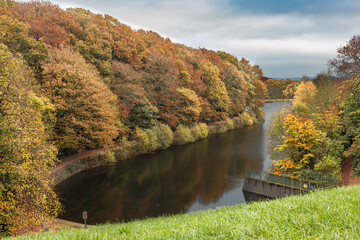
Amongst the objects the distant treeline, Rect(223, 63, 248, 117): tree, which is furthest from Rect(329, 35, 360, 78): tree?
Rect(223, 63, 248, 117): tree

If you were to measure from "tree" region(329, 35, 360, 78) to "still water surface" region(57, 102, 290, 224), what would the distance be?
14227 mm

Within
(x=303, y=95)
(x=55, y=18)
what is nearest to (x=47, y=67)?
(x=55, y=18)

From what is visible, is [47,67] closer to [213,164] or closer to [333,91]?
[213,164]

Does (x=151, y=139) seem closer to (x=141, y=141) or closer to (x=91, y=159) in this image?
(x=141, y=141)

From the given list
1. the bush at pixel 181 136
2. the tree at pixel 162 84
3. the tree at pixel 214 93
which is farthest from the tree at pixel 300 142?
the tree at pixel 214 93

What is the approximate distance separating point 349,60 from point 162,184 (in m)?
21.0

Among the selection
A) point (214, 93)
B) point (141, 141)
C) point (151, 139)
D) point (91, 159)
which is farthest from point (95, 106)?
point (214, 93)

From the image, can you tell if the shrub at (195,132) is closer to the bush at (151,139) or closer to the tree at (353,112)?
the bush at (151,139)

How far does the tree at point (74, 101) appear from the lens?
26.6 metres

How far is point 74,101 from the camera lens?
90.3 feet

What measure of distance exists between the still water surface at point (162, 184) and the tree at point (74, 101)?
4.21 metres

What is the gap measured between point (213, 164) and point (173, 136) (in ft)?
37.6

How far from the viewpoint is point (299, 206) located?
4.60m

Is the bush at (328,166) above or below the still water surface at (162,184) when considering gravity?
above
